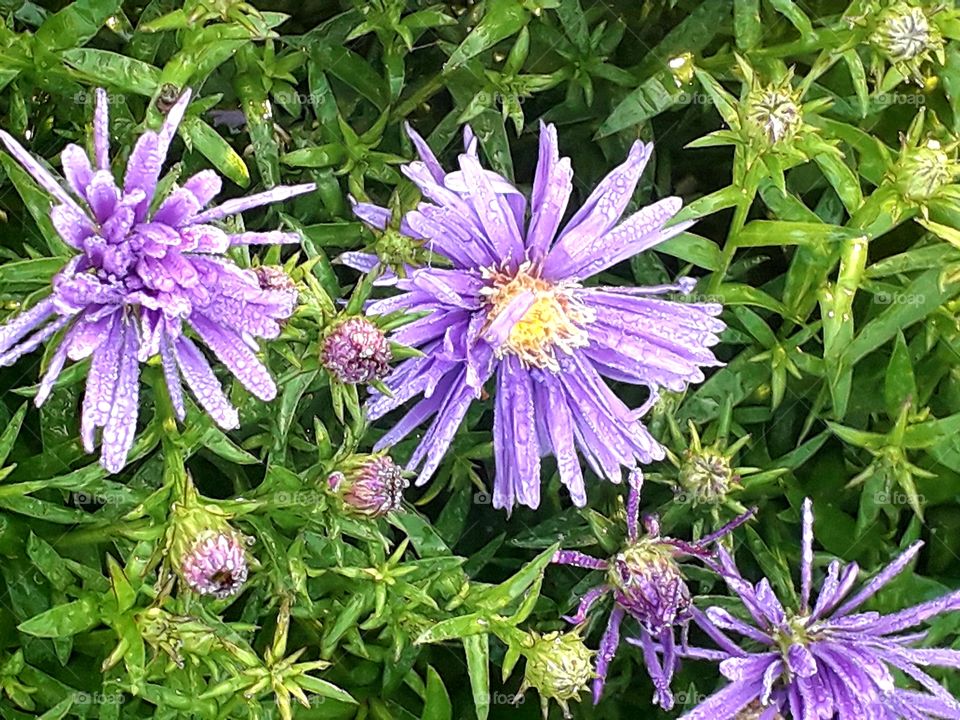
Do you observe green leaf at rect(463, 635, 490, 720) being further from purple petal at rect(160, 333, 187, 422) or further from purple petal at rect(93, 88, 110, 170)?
purple petal at rect(93, 88, 110, 170)

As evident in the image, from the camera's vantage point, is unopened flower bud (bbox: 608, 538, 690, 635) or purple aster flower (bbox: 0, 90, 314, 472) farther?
unopened flower bud (bbox: 608, 538, 690, 635)

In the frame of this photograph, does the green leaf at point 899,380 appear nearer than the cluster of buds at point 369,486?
No

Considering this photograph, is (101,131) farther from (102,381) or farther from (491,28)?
(491,28)

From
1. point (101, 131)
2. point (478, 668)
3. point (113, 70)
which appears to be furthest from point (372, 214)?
point (478, 668)

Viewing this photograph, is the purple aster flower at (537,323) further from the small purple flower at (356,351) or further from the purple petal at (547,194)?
the small purple flower at (356,351)

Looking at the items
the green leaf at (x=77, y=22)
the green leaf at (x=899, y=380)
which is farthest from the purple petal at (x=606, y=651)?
the green leaf at (x=77, y=22)

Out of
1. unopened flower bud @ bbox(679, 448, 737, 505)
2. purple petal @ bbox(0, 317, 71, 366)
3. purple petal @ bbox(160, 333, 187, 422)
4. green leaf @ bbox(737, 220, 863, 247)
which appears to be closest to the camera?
purple petal @ bbox(0, 317, 71, 366)

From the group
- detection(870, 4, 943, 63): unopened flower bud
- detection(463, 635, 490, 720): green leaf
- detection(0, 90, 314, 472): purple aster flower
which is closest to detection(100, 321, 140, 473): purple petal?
detection(0, 90, 314, 472): purple aster flower

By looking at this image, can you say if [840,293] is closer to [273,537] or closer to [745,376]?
[745,376]
